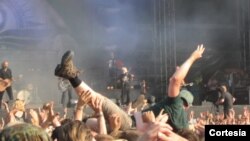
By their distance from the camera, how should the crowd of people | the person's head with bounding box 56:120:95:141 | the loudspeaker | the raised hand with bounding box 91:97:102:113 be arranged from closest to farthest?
the crowd of people < the person's head with bounding box 56:120:95:141 < the raised hand with bounding box 91:97:102:113 < the loudspeaker

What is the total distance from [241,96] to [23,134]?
16.7 m

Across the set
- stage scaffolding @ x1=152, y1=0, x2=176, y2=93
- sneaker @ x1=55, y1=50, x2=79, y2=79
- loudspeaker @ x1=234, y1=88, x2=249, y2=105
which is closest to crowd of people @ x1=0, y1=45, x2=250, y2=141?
sneaker @ x1=55, y1=50, x2=79, y2=79

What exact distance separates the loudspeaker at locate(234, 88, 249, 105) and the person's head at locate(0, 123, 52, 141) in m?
16.1

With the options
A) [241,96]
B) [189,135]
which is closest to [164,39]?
[241,96]

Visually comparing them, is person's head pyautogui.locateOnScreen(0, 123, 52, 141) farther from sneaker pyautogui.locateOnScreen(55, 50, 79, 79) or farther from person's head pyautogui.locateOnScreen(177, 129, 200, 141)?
sneaker pyautogui.locateOnScreen(55, 50, 79, 79)

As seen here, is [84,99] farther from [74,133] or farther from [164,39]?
[164,39]

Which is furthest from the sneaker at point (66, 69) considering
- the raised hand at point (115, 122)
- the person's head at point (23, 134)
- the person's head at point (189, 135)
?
the person's head at point (23, 134)

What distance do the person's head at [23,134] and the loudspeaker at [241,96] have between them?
16094mm

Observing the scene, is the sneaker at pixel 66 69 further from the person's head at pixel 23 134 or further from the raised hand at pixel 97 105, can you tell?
the person's head at pixel 23 134

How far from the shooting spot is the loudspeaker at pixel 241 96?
60.3 ft

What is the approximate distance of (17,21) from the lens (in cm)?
2172

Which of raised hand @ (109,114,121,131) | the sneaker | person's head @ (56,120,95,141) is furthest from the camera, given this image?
the sneaker

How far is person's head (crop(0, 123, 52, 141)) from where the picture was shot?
8.30ft

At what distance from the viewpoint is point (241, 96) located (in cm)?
1880
